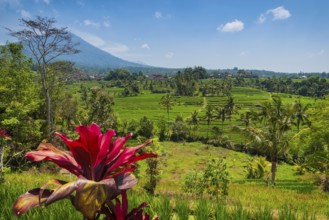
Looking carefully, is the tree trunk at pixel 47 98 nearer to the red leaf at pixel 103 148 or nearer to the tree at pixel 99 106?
the tree at pixel 99 106

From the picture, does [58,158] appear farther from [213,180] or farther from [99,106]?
[99,106]

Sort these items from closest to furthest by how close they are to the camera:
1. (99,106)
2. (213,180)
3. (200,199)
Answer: (200,199) < (213,180) < (99,106)

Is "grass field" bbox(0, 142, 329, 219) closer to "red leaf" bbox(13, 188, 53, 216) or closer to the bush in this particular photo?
the bush

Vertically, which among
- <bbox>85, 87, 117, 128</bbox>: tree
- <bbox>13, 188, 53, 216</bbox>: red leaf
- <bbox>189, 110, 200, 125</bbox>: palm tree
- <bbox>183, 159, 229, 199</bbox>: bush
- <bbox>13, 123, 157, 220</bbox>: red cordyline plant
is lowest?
<bbox>189, 110, 200, 125</bbox>: palm tree

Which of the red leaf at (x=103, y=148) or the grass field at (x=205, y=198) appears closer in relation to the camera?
the red leaf at (x=103, y=148)

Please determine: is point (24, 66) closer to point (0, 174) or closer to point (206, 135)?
point (0, 174)

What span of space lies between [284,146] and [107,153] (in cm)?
2468

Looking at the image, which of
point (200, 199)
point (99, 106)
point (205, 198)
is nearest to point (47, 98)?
point (99, 106)

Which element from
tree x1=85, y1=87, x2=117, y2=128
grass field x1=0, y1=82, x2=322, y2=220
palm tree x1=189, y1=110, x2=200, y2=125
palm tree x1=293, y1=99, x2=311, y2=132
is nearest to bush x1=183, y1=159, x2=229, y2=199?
grass field x1=0, y1=82, x2=322, y2=220

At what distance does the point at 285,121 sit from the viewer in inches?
910

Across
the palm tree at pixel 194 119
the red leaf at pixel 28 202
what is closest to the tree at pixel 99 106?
the palm tree at pixel 194 119

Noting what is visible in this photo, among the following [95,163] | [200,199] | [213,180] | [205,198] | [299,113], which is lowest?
[299,113]

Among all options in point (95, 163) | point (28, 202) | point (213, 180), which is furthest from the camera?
point (213, 180)

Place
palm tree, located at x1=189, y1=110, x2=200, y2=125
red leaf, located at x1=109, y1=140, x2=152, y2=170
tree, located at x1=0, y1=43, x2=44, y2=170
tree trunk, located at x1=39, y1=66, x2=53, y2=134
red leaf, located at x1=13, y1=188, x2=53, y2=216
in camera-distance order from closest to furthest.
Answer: red leaf, located at x1=13, y1=188, x2=53, y2=216 < red leaf, located at x1=109, y1=140, x2=152, y2=170 < tree, located at x1=0, y1=43, x2=44, y2=170 < tree trunk, located at x1=39, y1=66, x2=53, y2=134 < palm tree, located at x1=189, y1=110, x2=200, y2=125
